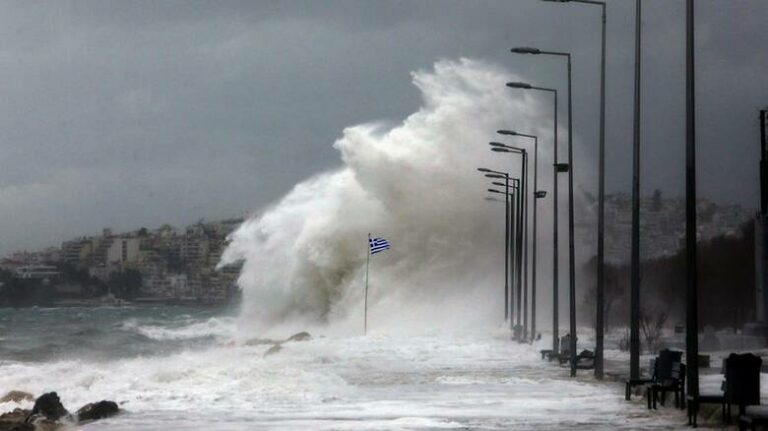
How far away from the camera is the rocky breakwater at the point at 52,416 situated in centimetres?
2020

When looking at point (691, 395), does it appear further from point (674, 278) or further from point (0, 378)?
point (674, 278)

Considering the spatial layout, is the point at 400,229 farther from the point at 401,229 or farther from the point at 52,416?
the point at 52,416

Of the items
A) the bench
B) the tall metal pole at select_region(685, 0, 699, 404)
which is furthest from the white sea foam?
the bench

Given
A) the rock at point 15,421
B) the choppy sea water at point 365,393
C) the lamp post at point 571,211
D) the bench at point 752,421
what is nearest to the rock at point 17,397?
the choppy sea water at point 365,393

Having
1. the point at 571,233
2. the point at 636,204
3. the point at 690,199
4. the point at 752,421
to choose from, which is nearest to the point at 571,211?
the point at 571,233

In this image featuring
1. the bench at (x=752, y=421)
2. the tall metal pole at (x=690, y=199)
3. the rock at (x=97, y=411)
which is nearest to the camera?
the bench at (x=752, y=421)

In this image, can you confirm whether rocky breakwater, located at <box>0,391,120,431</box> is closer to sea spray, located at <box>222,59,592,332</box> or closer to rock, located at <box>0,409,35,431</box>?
rock, located at <box>0,409,35,431</box>

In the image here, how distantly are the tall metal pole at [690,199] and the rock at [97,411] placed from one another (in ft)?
27.0

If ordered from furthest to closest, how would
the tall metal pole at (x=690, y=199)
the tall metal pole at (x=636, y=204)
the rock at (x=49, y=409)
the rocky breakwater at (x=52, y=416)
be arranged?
the tall metal pole at (x=636, y=204) → the rock at (x=49, y=409) → the rocky breakwater at (x=52, y=416) → the tall metal pole at (x=690, y=199)

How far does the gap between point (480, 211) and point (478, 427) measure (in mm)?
62823

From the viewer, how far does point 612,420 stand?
752 inches

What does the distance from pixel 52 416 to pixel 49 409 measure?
0.23m

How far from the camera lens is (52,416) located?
70.1 ft

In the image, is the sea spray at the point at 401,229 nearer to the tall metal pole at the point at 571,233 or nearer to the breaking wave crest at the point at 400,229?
the breaking wave crest at the point at 400,229
